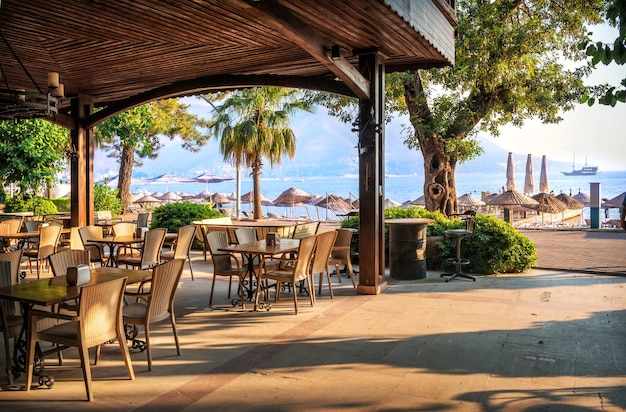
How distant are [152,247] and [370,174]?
3102mm

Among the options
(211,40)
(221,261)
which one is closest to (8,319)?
(221,261)

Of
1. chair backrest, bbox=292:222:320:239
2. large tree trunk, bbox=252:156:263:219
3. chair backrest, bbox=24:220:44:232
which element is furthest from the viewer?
large tree trunk, bbox=252:156:263:219

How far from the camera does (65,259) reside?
4961 mm

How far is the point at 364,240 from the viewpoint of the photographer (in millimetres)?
7520

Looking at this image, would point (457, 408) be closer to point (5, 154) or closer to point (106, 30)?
point (106, 30)

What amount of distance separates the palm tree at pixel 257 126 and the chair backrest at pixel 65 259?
39.4 ft

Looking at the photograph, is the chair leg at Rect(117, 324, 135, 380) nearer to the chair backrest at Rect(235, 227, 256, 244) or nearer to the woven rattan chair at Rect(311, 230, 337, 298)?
the woven rattan chair at Rect(311, 230, 337, 298)

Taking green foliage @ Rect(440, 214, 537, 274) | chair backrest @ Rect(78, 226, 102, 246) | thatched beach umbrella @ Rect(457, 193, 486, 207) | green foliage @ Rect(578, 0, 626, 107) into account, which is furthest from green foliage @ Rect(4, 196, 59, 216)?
thatched beach umbrella @ Rect(457, 193, 486, 207)

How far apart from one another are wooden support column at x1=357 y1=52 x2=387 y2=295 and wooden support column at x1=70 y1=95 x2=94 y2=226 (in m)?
6.24

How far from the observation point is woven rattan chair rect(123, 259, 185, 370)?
4.18m

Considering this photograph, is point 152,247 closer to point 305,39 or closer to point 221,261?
point 221,261

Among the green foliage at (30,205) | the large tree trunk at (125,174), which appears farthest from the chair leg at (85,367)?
the large tree trunk at (125,174)

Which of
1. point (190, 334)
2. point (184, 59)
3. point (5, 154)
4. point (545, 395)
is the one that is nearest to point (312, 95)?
point (184, 59)

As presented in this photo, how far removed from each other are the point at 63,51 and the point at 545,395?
7.30 metres
